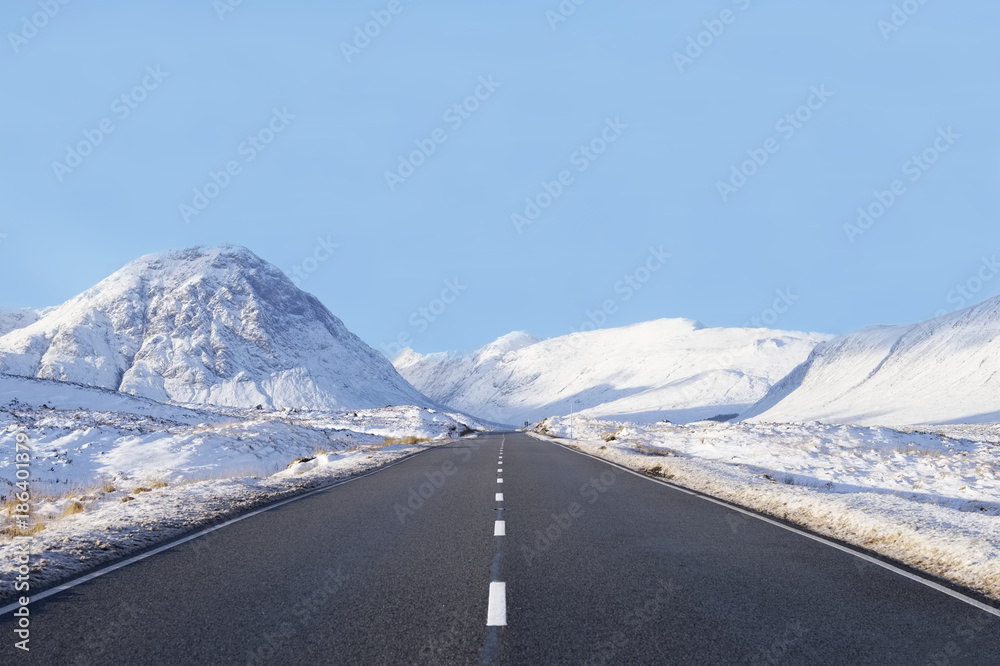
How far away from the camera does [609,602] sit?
613 centimetres

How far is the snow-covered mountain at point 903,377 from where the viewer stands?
99.6 m

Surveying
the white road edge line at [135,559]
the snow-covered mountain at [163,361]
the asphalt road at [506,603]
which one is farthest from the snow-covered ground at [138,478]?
the snow-covered mountain at [163,361]

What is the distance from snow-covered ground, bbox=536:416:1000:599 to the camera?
8.48m

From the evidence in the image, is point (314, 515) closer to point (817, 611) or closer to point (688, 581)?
point (688, 581)

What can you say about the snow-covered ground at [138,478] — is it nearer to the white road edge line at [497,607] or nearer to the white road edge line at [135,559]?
the white road edge line at [135,559]

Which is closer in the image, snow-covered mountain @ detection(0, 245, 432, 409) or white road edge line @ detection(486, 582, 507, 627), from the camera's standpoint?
white road edge line @ detection(486, 582, 507, 627)

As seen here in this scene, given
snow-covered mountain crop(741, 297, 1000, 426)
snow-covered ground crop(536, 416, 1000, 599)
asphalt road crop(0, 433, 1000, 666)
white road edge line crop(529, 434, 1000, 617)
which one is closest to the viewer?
asphalt road crop(0, 433, 1000, 666)

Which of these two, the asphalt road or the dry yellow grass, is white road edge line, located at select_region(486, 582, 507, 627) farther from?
the dry yellow grass

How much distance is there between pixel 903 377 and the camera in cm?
12012

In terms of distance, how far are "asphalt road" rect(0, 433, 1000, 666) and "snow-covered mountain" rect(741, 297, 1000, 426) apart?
9994 cm

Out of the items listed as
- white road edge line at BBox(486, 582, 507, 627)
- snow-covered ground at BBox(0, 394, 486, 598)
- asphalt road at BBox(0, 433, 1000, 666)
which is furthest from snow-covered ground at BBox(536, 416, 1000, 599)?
snow-covered ground at BBox(0, 394, 486, 598)

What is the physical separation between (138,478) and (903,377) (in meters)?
128

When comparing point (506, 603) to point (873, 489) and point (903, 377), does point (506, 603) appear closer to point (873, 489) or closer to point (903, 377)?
point (873, 489)

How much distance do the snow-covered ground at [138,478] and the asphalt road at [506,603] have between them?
45.3 inches
